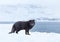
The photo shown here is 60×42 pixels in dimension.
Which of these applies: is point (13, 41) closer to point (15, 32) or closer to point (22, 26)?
point (22, 26)

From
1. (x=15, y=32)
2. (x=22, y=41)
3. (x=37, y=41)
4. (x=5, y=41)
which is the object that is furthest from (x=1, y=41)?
(x=15, y=32)

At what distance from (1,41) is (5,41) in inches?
4.7

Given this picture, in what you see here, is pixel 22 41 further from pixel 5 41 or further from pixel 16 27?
pixel 16 27

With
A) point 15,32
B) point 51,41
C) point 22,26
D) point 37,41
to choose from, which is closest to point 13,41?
point 37,41

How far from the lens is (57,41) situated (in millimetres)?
6402

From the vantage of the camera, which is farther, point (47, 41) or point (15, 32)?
point (15, 32)

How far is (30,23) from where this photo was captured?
7906mm

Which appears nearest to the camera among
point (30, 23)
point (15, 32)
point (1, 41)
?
point (1, 41)

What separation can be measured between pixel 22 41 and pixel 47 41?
78cm

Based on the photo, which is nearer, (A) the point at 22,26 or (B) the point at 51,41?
(B) the point at 51,41

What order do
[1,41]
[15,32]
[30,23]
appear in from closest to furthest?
[1,41], [30,23], [15,32]

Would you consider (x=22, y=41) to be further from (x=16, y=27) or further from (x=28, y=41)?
(x=16, y=27)

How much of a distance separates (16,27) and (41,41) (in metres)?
1.91

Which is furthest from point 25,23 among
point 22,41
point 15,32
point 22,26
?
point 22,41
